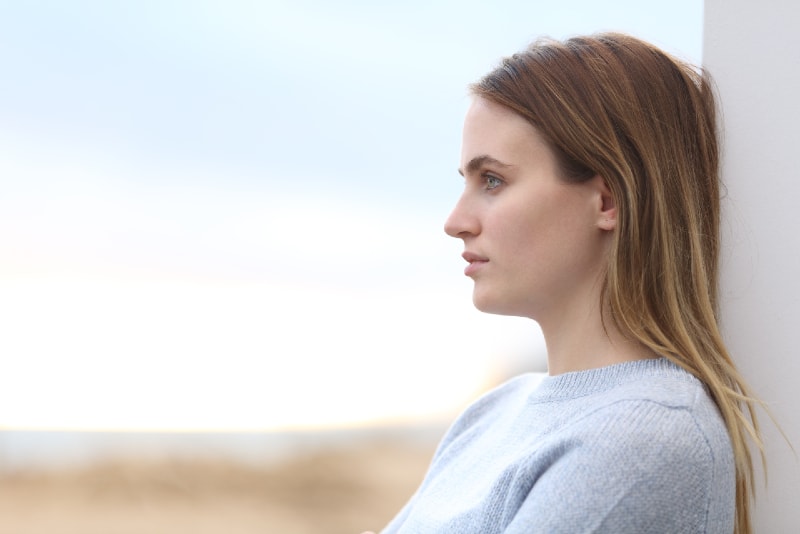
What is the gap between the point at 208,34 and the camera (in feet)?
10.7

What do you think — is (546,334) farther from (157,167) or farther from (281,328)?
(157,167)

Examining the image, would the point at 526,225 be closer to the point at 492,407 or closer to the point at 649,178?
the point at 649,178

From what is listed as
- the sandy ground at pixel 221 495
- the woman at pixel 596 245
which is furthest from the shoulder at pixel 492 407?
the sandy ground at pixel 221 495

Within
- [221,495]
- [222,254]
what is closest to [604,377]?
[222,254]

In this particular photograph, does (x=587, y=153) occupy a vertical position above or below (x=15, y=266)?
below

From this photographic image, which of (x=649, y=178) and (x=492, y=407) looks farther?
(x=492, y=407)

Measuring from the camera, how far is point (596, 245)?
0.98m

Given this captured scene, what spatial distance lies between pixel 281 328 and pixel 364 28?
50.3 inches

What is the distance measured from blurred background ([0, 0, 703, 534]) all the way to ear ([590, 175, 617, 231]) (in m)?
2.12

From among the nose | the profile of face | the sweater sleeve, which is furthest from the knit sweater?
the nose

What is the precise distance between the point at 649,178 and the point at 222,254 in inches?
100.0

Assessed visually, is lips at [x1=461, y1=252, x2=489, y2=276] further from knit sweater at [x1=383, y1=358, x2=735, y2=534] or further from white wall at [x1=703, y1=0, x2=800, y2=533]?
white wall at [x1=703, y1=0, x2=800, y2=533]

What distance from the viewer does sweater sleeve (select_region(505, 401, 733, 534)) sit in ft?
2.55

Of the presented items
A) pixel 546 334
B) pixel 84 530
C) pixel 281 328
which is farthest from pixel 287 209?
pixel 546 334
